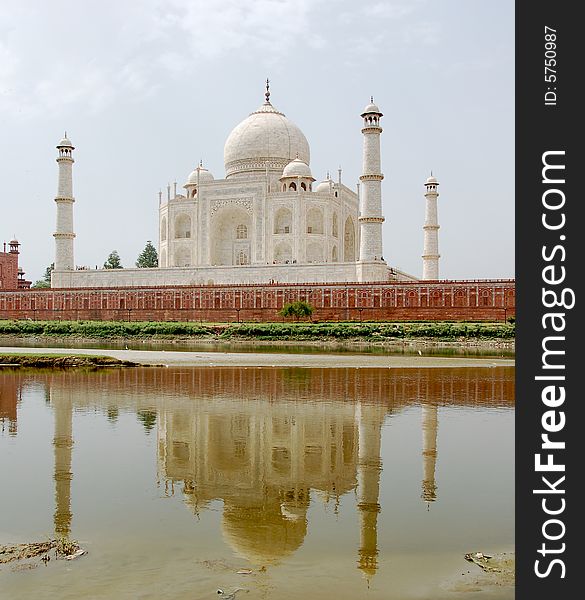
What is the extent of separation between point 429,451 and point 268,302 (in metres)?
25.0

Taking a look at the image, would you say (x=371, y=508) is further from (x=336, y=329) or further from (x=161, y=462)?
(x=336, y=329)

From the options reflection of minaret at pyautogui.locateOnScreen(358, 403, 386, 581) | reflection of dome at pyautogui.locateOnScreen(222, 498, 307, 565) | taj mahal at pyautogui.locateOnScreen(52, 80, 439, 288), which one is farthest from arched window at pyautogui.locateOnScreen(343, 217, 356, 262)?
reflection of dome at pyautogui.locateOnScreen(222, 498, 307, 565)

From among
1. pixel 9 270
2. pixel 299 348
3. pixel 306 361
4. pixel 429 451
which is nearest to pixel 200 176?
pixel 9 270

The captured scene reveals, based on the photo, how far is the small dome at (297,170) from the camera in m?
35.8

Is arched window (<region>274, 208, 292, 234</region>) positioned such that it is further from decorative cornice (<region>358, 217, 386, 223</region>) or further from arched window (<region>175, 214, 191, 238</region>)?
decorative cornice (<region>358, 217, 386, 223</region>)

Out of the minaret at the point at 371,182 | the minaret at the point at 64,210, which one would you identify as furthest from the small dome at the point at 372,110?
the minaret at the point at 64,210

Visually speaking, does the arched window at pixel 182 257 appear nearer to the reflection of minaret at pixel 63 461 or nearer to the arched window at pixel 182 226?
the arched window at pixel 182 226

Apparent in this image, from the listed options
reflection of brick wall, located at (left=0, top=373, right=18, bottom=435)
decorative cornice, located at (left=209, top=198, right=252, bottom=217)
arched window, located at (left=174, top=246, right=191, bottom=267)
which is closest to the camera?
reflection of brick wall, located at (left=0, top=373, right=18, bottom=435)

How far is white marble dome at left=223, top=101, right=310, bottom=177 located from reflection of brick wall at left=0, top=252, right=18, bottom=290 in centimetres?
1556

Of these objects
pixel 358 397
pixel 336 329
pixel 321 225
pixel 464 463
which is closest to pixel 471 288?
pixel 336 329

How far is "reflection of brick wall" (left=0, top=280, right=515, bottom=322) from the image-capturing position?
2878cm

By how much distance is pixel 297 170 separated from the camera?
3581 centimetres

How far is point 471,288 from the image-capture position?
28.9 meters

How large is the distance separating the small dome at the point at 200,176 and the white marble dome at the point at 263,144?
102 cm
